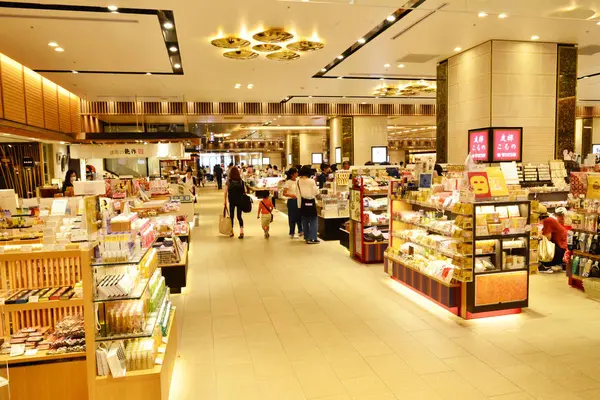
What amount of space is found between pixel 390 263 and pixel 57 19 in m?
6.19

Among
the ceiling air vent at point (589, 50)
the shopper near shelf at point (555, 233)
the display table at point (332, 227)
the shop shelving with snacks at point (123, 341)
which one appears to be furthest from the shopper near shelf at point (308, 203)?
the shop shelving with snacks at point (123, 341)

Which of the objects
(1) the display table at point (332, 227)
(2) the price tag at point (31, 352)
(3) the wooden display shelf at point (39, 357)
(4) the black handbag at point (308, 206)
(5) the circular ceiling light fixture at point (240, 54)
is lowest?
(1) the display table at point (332, 227)

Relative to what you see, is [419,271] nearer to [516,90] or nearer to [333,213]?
[333,213]

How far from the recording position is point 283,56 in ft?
29.0

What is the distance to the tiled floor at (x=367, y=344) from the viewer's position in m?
3.55

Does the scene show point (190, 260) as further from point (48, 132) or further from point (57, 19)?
point (48, 132)

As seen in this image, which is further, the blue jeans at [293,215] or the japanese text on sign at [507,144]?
the blue jeans at [293,215]

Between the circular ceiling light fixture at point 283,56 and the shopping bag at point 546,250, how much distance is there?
560 centimetres

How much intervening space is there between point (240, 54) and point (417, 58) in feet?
13.1

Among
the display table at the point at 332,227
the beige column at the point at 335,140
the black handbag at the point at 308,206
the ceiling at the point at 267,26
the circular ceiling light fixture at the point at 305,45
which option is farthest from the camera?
the beige column at the point at 335,140

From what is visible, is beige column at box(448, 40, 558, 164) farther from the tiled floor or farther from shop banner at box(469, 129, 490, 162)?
the tiled floor

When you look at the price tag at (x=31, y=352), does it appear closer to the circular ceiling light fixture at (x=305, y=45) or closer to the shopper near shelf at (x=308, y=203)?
the circular ceiling light fixture at (x=305, y=45)

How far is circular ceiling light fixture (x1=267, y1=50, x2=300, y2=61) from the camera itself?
8.66m

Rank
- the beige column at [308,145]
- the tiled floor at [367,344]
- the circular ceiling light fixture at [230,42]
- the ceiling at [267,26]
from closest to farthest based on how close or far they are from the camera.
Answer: the tiled floor at [367,344] → the ceiling at [267,26] → the circular ceiling light fixture at [230,42] → the beige column at [308,145]
